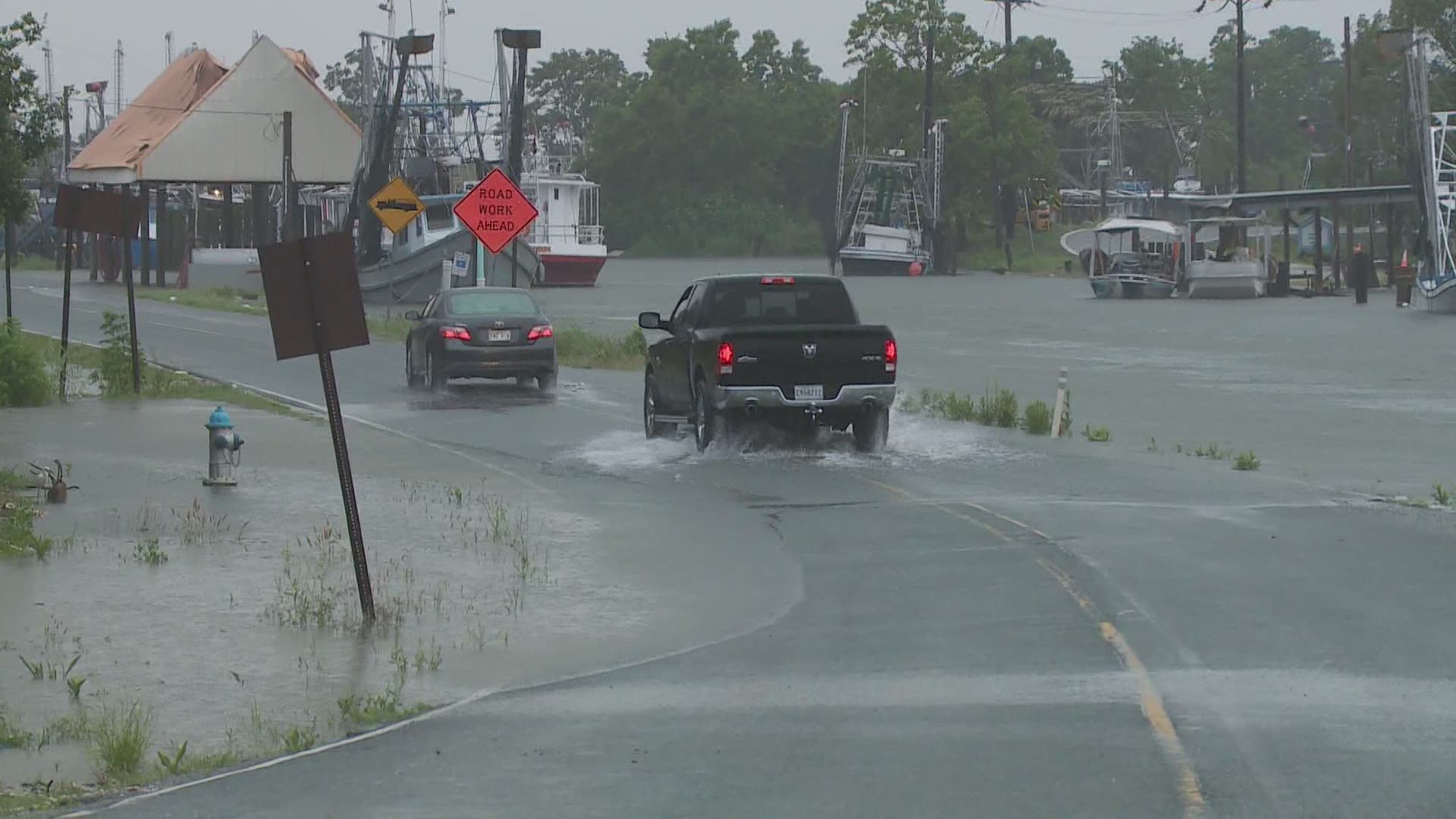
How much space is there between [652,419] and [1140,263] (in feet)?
213

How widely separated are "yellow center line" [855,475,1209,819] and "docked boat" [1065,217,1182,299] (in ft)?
231

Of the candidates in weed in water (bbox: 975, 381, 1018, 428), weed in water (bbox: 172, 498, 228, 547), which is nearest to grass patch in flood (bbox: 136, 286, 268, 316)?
weed in water (bbox: 975, 381, 1018, 428)

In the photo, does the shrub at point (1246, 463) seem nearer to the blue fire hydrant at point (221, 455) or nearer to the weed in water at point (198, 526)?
the blue fire hydrant at point (221, 455)

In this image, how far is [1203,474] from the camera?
62.4ft

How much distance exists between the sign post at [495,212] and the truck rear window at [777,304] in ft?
39.4

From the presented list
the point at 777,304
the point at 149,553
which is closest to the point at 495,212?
the point at 777,304

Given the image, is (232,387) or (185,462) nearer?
(185,462)

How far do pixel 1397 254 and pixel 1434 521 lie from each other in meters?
99.8

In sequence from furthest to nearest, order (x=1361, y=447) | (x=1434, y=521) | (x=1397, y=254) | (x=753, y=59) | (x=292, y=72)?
(x=753, y=59) < (x=1397, y=254) < (x=292, y=72) < (x=1361, y=447) < (x=1434, y=521)

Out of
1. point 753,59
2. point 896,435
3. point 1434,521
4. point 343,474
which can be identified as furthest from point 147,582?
point 753,59

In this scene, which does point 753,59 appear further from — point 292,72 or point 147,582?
point 147,582

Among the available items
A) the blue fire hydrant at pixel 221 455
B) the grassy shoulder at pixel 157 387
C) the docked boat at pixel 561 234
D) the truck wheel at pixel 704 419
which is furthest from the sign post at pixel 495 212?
the docked boat at pixel 561 234

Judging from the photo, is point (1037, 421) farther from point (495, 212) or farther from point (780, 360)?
point (495, 212)

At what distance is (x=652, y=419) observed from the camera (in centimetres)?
2261
